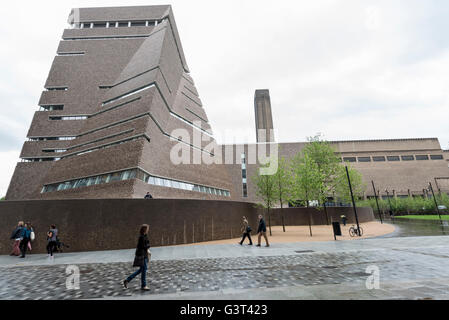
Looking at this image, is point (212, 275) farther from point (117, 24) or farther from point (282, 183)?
point (117, 24)

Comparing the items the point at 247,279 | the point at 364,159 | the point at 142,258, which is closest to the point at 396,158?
the point at 364,159

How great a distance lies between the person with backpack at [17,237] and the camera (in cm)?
1145

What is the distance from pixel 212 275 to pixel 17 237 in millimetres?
12260

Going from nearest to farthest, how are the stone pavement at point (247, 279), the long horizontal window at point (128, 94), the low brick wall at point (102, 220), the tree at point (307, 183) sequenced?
the stone pavement at point (247, 279)
the low brick wall at point (102, 220)
the tree at point (307, 183)
the long horizontal window at point (128, 94)

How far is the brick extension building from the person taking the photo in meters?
21.5

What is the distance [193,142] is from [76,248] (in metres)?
18.6

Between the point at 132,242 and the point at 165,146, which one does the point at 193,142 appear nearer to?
the point at 165,146

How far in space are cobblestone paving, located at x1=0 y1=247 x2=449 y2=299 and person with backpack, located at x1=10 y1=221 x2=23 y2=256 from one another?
3.41 meters

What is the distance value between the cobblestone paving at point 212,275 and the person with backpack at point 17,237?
3412 mm

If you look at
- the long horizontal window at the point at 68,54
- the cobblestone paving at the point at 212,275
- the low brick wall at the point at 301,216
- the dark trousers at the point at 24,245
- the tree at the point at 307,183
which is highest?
the long horizontal window at the point at 68,54

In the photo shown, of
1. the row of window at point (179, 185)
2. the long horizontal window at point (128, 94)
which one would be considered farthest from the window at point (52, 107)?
the row of window at point (179, 185)

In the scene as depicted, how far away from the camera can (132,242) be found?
43.8ft

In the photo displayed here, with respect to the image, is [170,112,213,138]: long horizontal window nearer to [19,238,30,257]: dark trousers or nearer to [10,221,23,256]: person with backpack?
[10,221,23,256]: person with backpack

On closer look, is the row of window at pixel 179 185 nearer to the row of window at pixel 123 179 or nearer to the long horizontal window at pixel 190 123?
the row of window at pixel 123 179
